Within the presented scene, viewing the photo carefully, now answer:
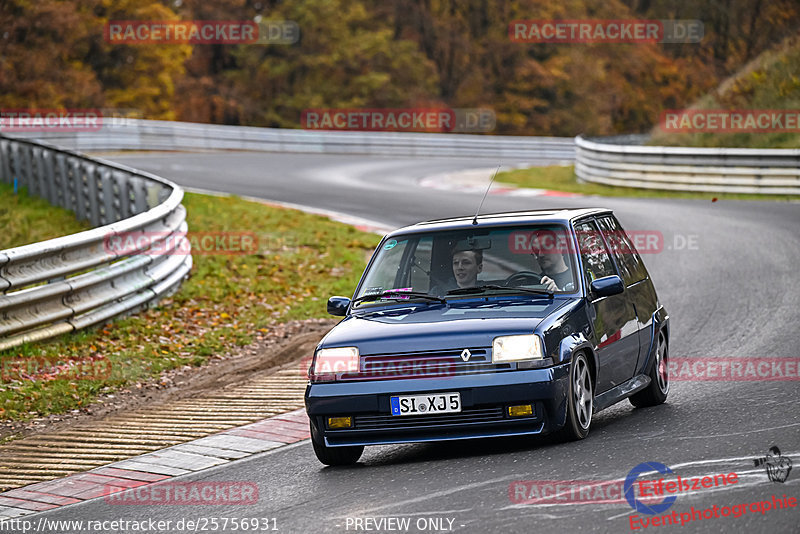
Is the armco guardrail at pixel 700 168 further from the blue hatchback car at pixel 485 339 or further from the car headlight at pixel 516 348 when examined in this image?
the car headlight at pixel 516 348

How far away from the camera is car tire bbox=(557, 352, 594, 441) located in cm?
705

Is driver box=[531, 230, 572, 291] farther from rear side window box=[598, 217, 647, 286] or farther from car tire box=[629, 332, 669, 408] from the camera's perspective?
car tire box=[629, 332, 669, 408]

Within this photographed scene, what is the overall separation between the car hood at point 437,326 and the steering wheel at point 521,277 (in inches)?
11.5

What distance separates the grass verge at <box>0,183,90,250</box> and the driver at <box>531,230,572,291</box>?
11445mm

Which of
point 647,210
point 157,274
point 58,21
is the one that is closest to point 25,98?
point 58,21

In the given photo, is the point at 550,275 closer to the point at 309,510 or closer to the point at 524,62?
the point at 309,510

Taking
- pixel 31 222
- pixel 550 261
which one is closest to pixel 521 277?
pixel 550 261

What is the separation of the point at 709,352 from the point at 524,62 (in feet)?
180

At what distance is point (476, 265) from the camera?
7.96 meters

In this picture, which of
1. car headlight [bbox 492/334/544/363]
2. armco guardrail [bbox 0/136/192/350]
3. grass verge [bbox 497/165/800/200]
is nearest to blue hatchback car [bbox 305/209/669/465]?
car headlight [bbox 492/334/544/363]

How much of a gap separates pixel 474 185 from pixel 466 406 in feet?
76.2

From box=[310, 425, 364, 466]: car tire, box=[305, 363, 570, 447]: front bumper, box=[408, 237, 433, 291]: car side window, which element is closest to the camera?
box=[305, 363, 570, 447]: front bumper

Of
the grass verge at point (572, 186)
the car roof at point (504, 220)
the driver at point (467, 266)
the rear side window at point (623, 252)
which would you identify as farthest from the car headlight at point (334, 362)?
the grass verge at point (572, 186)

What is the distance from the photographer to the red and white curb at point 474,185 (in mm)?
26316
